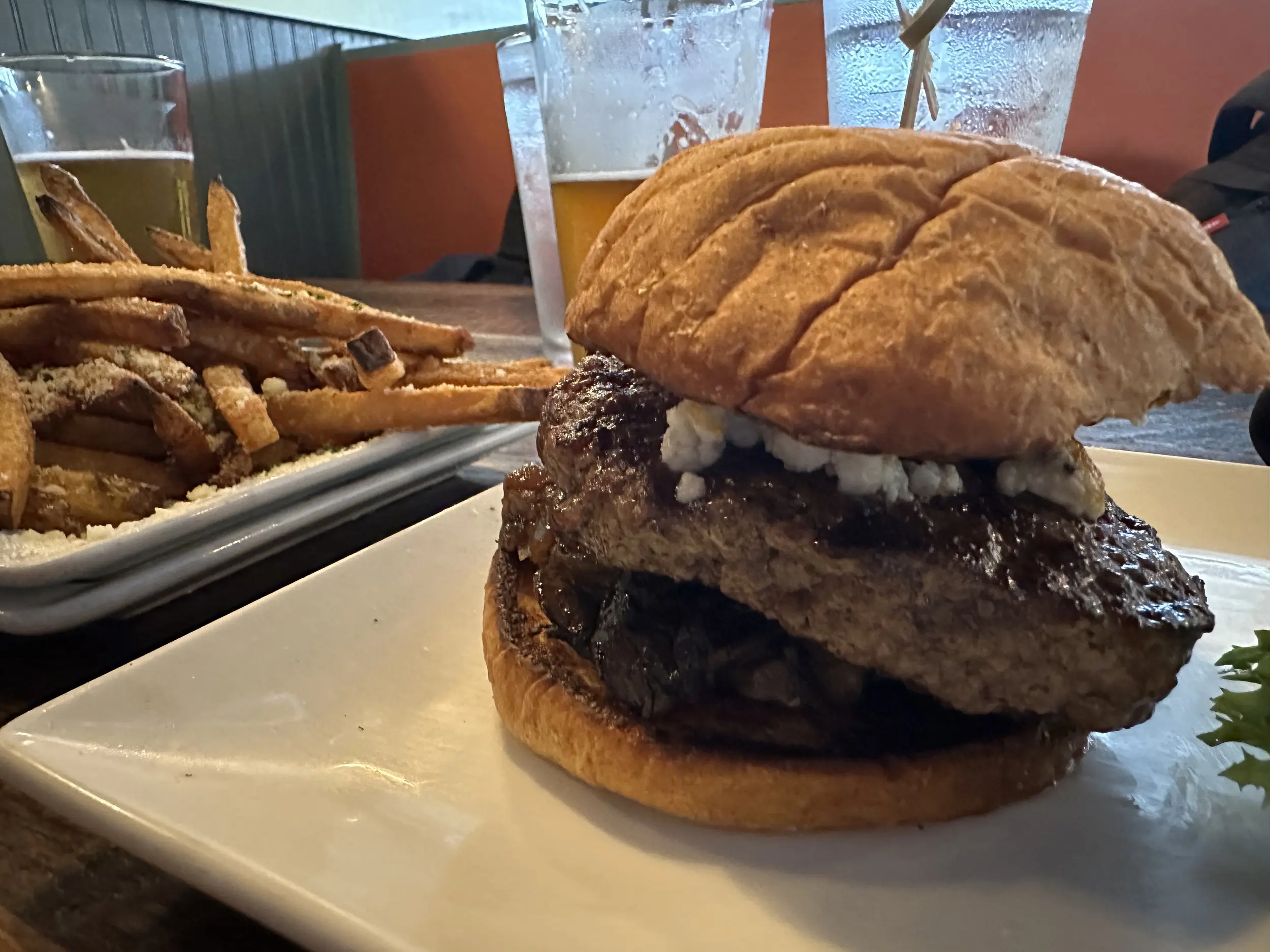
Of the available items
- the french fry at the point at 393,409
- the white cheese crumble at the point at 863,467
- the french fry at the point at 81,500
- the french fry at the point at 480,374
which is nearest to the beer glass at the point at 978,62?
the french fry at the point at 480,374

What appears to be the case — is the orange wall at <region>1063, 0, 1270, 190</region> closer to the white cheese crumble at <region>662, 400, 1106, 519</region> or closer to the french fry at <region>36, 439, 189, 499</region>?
the white cheese crumble at <region>662, 400, 1106, 519</region>

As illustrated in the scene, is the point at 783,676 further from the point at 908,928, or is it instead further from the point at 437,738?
the point at 437,738

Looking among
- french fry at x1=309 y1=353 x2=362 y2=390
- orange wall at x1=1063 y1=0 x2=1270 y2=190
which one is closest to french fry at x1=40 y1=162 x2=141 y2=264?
french fry at x1=309 y1=353 x2=362 y2=390

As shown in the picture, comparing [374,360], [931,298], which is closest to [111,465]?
[374,360]

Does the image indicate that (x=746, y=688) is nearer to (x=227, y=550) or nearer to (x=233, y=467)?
(x=227, y=550)

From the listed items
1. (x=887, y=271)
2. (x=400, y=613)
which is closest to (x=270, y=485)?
(x=400, y=613)

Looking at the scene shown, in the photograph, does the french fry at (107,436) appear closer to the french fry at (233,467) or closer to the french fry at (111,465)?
the french fry at (111,465)
